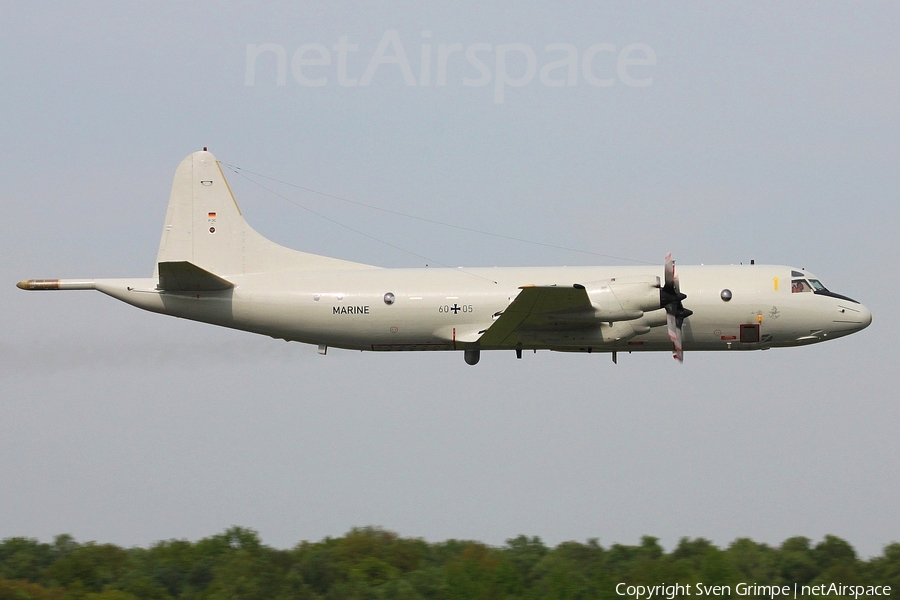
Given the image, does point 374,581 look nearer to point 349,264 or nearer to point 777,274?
point 349,264

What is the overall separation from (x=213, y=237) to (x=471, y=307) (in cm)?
704

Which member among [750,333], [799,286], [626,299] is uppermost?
[799,286]

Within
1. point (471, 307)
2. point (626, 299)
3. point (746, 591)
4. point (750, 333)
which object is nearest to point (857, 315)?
point (750, 333)

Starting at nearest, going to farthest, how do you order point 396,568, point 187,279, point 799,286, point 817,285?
point 187,279, point 799,286, point 817,285, point 396,568

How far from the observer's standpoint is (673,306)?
2469 centimetres

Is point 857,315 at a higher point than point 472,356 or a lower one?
higher

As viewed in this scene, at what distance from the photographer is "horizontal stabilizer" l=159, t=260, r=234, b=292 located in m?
24.9

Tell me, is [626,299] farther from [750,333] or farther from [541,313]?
[750,333]

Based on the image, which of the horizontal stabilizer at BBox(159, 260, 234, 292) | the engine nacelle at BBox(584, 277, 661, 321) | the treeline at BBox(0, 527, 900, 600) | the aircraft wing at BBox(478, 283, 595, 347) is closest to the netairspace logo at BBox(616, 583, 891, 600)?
the treeline at BBox(0, 527, 900, 600)

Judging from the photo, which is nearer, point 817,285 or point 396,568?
point 817,285

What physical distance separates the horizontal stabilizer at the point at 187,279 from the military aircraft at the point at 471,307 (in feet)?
0.08

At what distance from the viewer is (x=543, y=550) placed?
39344 millimetres

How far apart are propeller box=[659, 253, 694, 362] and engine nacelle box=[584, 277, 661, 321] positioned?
1.20 ft

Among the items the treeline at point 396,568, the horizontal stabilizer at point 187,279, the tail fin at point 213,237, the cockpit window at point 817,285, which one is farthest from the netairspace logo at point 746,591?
the horizontal stabilizer at point 187,279
